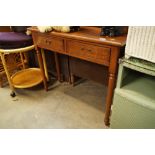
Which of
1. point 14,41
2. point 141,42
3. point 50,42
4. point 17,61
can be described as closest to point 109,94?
point 141,42

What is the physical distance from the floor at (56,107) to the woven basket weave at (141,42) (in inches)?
30.3

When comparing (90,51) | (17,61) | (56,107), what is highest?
(90,51)

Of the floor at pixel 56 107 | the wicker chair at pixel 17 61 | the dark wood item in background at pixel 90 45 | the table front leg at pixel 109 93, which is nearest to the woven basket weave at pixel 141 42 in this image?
the dark wood item in background at pixel 90 45

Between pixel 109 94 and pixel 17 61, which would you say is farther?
pixel 17 61

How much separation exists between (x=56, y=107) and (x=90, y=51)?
0.80 metres

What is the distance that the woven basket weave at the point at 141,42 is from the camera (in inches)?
29.4

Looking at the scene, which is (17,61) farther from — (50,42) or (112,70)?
(112,70)

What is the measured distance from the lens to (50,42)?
129 cm

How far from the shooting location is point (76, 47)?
1.11 meters

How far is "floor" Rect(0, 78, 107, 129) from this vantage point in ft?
4.55

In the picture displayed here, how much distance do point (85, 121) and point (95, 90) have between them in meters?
0.50

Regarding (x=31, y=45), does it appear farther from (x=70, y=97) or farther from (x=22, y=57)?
(x=70, y=97)

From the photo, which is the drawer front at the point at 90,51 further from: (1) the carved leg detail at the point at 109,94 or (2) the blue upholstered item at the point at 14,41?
(2) the blue upholstered item at the point at 14,41
